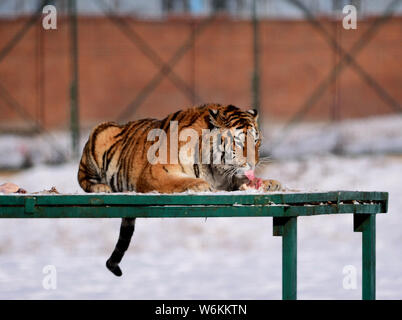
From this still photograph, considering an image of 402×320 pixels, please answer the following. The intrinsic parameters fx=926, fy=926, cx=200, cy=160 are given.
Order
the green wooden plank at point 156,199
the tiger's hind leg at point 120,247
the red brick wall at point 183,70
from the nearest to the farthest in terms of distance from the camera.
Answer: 1. the green wooden plank at point 156,199
2. the tiger's hind leg at point 120,247
3. the red brick wall at point 183,70

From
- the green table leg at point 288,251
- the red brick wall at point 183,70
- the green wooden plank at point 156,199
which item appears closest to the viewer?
the green wooden plank at point 156,199

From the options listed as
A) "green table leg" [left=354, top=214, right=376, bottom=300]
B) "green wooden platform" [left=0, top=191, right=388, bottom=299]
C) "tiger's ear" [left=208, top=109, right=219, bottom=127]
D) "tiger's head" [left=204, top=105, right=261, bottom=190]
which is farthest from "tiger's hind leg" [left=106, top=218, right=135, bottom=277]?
"green table leg" [left=354, top=214, right=376, bottom=300]

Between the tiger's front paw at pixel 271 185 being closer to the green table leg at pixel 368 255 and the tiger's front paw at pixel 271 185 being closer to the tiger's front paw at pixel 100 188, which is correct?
the green table leg at pixel 368 255

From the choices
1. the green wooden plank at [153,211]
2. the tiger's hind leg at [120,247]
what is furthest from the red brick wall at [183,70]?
the green wooden plank at [153,211]

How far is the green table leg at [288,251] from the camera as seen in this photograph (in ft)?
16.2

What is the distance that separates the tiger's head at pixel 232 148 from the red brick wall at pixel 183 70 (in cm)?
1180

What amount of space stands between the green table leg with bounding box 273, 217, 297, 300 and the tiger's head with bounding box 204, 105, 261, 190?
1.32 feet

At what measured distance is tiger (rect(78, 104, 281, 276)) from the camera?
207 inches

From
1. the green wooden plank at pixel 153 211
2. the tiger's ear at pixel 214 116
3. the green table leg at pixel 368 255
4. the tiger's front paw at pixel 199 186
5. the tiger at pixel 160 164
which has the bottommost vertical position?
the green table leg at pixel 368 255

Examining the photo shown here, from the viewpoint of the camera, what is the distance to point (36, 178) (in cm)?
1573

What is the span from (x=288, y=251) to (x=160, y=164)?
3.12 feet

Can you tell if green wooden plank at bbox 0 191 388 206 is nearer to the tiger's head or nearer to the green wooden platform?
the green wooden platform
